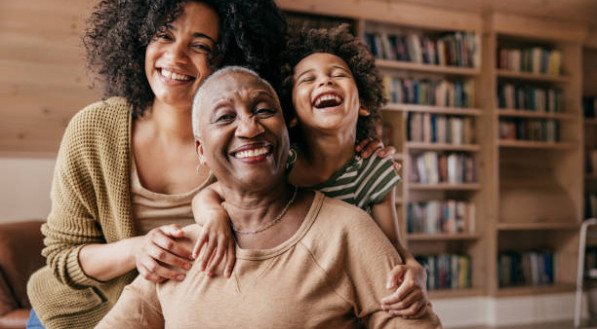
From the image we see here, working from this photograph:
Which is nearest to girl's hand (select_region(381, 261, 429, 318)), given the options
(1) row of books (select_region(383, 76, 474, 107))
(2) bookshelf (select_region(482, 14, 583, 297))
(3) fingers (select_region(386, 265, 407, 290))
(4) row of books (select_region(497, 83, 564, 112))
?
(3) fingers (select_region(386, 265, 407, 290))

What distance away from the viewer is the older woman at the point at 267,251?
3.83 feet

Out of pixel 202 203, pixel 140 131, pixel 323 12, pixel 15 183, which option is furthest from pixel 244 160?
pixel 323 12

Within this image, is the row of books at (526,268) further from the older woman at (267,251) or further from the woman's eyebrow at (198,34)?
the older woman at (267,251)

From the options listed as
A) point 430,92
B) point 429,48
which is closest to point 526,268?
point 430,92

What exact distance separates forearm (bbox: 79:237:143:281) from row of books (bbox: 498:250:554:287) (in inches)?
191

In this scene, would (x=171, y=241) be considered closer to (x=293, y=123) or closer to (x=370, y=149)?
(x=293, y=123)

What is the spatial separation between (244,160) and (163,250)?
261 mm

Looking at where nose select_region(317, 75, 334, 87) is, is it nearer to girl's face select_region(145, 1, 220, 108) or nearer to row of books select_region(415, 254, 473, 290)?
girl's face select_region(145, 1, 220, 108)

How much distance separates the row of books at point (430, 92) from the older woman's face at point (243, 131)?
4.15 m

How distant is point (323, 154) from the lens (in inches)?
65.2

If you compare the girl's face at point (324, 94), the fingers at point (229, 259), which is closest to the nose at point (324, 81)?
the girl's face at point (324, 94)

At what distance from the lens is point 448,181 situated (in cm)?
559

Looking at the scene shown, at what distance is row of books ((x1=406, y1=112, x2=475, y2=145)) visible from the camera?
5418 mm

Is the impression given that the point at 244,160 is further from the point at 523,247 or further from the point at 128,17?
the point at 523,247
